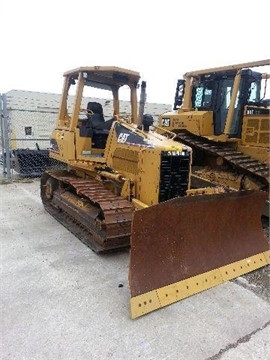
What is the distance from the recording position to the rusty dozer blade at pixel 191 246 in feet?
Answer: 11.7

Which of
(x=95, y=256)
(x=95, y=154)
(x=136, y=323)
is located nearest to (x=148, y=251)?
(x=136, y=323)

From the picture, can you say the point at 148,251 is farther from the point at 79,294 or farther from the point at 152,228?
the point at 79,294

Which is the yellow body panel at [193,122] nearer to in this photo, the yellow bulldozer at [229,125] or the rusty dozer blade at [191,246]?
the yellow bulldozer at [229,125]

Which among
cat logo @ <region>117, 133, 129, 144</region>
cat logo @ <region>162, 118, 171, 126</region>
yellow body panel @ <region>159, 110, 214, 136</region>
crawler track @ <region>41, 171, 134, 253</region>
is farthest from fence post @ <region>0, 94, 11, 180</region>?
cat logo @ <region>117, 133, 129, 144</region>

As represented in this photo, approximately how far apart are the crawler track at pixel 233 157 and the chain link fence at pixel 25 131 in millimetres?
2646

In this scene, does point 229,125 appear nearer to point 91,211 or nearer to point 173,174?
point 173,174

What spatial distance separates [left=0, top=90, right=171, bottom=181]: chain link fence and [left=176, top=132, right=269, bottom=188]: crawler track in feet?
8.68

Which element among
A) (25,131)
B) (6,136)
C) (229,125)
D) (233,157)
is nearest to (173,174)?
(233,157)

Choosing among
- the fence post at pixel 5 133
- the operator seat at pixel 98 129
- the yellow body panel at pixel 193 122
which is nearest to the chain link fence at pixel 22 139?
the fence post at pixel 5 133

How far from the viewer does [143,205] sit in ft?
16.1

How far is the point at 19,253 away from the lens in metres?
4.81

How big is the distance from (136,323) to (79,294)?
80 centimetres

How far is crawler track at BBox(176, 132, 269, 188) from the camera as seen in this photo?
6832 mm

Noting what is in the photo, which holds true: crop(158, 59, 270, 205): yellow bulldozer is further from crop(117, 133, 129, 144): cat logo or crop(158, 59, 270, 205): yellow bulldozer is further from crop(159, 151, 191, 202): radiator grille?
crop(117, 133, 129, 144): cat logo
